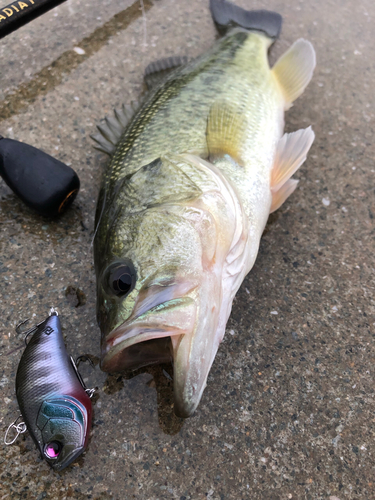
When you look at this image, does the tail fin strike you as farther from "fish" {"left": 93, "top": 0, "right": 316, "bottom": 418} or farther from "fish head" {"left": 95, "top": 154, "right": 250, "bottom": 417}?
"fish head" {"left": 95, "top": 154, "right": 250, "bottom": 417}

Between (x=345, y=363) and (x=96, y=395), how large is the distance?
4.40 ft

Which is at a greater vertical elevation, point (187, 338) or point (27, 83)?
point (27, 83)

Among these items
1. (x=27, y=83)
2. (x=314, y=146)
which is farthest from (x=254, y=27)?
(x=27, y=83)

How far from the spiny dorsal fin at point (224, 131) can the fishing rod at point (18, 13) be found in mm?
1596

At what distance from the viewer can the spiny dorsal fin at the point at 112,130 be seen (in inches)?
89.6

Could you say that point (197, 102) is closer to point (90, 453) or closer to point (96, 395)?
point (96, 395)

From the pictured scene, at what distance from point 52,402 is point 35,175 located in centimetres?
120

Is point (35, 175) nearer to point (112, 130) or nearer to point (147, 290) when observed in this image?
point (112, 130)

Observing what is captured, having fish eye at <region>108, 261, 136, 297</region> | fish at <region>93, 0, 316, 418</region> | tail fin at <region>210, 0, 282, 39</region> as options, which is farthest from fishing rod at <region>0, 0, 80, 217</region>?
tail fin at <region>210, 0, 282, 39</region>

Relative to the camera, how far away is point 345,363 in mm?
1934

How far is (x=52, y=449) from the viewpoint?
1433 mm

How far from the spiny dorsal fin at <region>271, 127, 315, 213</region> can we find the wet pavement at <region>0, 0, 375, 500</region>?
0.83 ft

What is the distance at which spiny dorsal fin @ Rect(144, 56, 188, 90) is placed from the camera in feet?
9.18

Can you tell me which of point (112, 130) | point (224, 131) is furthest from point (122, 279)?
point (112, 130)
